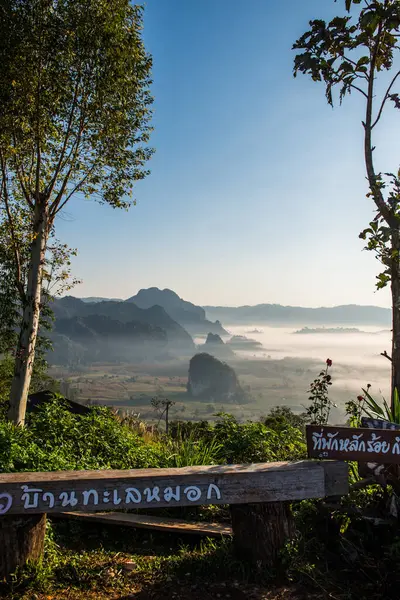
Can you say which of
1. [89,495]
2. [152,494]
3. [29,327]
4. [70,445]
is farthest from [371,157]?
[29,327]

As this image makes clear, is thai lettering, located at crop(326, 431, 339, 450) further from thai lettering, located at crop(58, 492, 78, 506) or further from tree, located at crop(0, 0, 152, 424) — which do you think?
tree, located at crop(0, 0, 152, 424)

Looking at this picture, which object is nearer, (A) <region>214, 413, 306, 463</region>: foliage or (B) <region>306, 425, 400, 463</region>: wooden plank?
(B) <region>306, 425, 400, 463</region>: wooden plank

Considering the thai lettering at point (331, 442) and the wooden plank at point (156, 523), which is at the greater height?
the thai lettering at point (331, 442)

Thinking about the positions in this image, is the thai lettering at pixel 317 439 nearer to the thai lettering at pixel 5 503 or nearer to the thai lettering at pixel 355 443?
the thai lettering at pixel 355 443

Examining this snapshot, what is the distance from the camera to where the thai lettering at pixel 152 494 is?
13.1 feet

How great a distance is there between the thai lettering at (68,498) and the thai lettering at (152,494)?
62 centimetres

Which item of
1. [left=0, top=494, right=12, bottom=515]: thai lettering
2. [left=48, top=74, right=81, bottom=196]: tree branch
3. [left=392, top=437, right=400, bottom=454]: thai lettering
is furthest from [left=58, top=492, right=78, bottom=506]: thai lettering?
[left=48, top=74, right=81, bottom=196]: tree branch

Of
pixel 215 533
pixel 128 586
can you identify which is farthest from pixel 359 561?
pixel 128 586

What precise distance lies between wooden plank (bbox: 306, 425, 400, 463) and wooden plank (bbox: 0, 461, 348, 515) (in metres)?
0.13

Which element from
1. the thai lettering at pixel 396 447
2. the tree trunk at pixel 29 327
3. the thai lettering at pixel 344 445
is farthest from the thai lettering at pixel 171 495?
the tree trunk at pixel 29 327

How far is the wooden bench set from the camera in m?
3.88

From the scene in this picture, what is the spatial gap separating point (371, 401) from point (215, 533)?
2.60 metres

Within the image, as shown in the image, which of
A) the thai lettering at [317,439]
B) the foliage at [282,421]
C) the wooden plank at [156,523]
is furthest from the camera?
the foliage at [282,421]

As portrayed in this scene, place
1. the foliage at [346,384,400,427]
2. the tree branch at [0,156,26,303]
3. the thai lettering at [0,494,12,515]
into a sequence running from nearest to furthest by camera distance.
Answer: the thai lettering at [0,494,12,515], the foliage at [346,384,400,427], the tree branch at [0,156,26,303]
